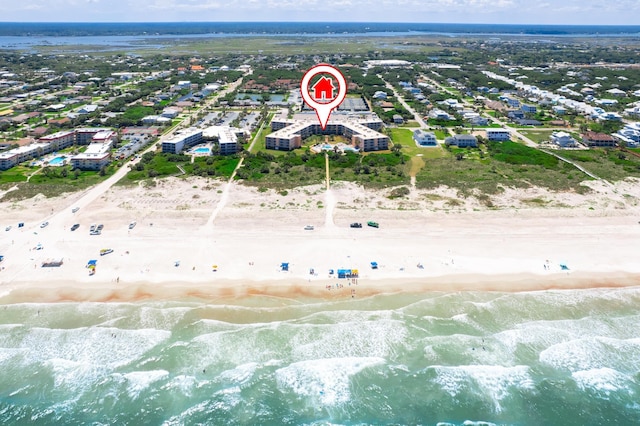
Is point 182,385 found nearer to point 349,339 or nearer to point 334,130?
point 349,339

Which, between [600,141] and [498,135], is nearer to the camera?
[600,141]

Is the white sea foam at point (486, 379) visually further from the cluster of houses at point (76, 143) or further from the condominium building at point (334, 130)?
the cluster of houses at point (76, 143)

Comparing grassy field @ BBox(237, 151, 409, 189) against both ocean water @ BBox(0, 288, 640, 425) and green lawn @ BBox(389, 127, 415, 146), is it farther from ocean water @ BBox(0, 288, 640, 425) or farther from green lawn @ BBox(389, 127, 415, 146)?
ocean water @ BBox(0, 288, 640, 425)

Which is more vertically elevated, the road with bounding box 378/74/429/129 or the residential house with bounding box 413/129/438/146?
the road with bounding box 378/74/429/129

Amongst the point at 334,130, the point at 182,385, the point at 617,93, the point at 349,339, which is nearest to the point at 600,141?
the point at 334,130

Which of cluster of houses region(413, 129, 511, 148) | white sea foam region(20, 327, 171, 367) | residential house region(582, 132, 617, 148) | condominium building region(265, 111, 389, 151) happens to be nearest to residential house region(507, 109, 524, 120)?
cluster of houses region(413, 129, 511, 148)
